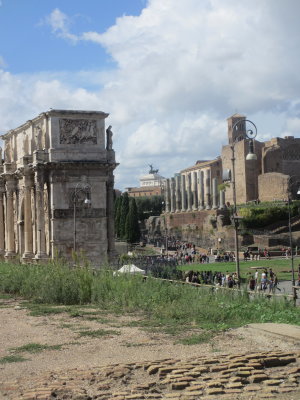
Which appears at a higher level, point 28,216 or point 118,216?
point 118,216

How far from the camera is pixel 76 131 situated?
33.7 meters

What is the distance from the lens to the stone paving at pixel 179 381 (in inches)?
318

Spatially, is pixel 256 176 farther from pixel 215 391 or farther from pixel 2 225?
pixel 215 391

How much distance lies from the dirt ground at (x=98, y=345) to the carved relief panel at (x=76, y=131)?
65.8ft

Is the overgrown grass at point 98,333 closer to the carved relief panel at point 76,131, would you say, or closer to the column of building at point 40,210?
the column of building at point 40,210

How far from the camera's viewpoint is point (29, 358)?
10.7 metres

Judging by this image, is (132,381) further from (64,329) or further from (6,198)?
(6,198)

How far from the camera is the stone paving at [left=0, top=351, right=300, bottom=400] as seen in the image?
26.5 ft

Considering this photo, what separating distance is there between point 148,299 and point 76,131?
1890 centimetres

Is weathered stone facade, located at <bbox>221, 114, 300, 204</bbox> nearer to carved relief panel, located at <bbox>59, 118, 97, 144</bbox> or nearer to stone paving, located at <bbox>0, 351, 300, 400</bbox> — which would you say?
carved relief panel, located at <bbox>59, 118, 97, 144</bbox>

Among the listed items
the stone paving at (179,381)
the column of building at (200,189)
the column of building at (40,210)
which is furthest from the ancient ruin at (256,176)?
the stone paving at (179,381)

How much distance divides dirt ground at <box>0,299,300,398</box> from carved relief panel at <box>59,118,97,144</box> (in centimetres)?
2005

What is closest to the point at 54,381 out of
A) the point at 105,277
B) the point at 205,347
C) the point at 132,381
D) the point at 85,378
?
the point at 85,378

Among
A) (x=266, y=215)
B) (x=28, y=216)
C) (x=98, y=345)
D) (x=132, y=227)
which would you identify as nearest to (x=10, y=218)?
(x=28, y=216)
